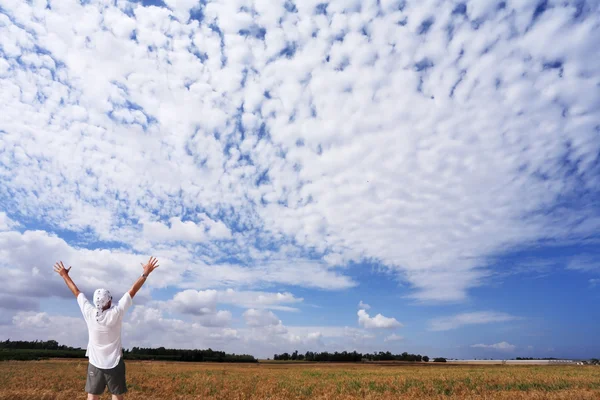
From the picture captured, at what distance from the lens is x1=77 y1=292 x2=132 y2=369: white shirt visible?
6.70 m

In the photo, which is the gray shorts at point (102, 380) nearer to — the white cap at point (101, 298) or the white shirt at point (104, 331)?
the white shirt at point (104, 331)

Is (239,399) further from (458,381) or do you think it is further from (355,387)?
(458,381)

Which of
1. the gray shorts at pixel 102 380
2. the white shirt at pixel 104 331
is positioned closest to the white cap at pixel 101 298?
the white shirt at pixel 104 331

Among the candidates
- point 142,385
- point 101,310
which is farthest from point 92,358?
point 142,385

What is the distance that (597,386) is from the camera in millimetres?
23969

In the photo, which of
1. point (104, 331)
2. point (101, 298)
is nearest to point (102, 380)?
point (104, 331)

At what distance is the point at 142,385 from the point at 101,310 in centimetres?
A: 1967

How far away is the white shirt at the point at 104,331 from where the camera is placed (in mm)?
6699

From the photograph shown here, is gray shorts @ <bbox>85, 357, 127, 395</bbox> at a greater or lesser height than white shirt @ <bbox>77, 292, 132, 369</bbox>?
lesser

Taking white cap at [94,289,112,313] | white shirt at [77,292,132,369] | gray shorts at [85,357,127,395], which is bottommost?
gray shorts at [85,357,127,395]

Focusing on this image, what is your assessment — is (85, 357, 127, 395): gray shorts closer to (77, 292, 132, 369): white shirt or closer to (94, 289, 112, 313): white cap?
(77, 292, 132, 369): white shirt

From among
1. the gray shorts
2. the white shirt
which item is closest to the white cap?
the white shirt

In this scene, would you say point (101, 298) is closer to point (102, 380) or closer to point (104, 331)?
point (104, 331)

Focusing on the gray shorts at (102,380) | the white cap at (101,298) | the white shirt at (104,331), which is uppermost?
the white cap at (101,298)
